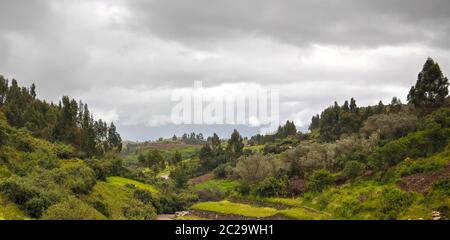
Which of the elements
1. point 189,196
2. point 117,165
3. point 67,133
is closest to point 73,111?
point 67,133

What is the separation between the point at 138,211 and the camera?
68.9 metres

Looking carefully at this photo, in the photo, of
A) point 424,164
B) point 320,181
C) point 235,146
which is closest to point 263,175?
point 320,181

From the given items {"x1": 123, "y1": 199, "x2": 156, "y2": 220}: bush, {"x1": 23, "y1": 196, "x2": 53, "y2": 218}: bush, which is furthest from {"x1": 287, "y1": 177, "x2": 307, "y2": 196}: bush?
{"x1": 23, "y1": 196, "x2": 53, "y2": 218}: bush

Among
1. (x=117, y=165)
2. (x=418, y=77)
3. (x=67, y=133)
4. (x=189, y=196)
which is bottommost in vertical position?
(x=189, y=196)

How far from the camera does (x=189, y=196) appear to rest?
10212 centimetres

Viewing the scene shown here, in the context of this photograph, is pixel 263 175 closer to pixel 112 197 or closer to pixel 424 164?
pixel 112 197

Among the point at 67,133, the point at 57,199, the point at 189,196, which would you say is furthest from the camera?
the point at 67,133

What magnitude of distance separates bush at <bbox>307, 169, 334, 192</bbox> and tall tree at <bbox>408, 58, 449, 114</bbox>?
115 feet

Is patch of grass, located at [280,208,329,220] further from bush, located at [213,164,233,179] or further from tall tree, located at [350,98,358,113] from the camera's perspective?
tall tree, located at [350,98,358,113]

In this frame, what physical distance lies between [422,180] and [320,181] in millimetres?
27213

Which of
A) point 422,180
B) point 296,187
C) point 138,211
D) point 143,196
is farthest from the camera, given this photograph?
point 296,187
